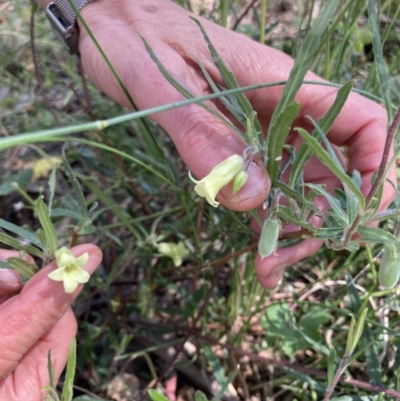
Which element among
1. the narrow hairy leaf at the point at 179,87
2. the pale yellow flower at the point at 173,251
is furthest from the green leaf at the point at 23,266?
the narrow hairy leaf at the point at 179,87

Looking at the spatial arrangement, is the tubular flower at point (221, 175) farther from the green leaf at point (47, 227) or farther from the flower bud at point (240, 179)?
the green leaf at point (47, 227)

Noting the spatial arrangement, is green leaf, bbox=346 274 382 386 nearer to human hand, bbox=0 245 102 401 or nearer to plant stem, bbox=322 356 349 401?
plant stem, bbox=322 356 349 401

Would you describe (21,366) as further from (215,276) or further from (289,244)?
(289,244)

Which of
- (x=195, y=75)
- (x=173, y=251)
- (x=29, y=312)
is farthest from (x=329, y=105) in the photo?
(x=29, y=312)

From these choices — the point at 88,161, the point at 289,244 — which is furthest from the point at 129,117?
the point at 88,161

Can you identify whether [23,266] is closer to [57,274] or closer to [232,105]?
[57,274]

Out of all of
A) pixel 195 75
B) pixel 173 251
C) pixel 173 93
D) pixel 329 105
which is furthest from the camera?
pixel 173 251

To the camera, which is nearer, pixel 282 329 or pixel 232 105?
pixel 232 105
